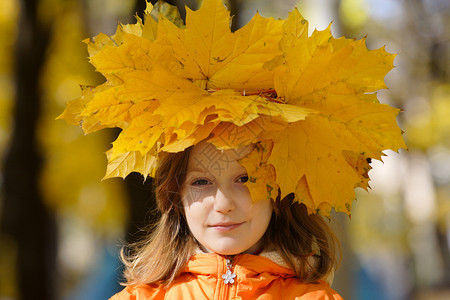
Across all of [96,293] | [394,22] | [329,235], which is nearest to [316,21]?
[329,235]

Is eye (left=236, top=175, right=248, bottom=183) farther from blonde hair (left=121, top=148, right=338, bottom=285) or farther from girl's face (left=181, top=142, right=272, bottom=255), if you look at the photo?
blonde hair (left=121, top=148, right=338, bottom=285)

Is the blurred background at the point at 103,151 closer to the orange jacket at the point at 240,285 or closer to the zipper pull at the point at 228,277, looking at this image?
the orange jacket at the point at 240,285

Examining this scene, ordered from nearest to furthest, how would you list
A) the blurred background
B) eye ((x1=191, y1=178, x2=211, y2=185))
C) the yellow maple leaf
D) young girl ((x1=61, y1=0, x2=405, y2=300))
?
1. young girl ((x1=61, y1=0, x2=405, y2=300))
2. the yellow maple leaf
3. eye ((x1=191, y1=178, x2=211, y2=185))
4. the blurred background

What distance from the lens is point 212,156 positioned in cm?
232

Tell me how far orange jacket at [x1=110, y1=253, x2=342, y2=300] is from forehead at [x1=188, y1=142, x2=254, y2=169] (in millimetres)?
385

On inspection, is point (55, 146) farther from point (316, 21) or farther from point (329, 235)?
point (329, 235)

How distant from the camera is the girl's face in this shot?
226cm

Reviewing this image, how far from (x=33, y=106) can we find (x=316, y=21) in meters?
4.60

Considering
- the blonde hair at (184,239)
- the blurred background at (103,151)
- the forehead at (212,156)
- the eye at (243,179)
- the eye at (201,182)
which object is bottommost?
the blonde hair at (184,239)

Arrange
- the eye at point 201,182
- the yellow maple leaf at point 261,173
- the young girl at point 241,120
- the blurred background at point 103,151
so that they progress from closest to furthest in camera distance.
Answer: the young girl at point 241,120 → the yellow maple leaf at point 261,173 → the eye at point 201,182 → the blurred background at point 103,151

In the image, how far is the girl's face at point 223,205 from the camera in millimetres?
2264

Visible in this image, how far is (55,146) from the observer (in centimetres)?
1072

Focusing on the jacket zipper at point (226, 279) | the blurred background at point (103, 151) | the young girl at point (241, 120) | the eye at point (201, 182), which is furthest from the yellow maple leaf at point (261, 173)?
the blurred background at point (103, 151)

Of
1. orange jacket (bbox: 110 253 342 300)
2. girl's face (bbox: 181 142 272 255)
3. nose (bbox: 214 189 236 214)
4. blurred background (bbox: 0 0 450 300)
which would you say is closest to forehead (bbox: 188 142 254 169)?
girl's face (bbox: 181 142 272 255)
